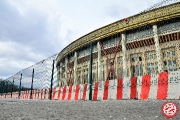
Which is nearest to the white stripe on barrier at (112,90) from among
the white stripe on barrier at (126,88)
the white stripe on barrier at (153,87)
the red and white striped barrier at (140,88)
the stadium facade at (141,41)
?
the red and white striped barrier at (140,88)

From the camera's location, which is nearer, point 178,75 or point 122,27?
point 178,75

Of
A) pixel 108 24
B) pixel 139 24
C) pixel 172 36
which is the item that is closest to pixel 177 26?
pixel 172 36

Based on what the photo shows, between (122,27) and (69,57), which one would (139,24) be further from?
(69,57)

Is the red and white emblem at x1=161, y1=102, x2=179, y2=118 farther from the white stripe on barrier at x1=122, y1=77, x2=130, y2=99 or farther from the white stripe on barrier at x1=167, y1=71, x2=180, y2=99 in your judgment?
the white stripe on barrier at x1=122, y1=77, x2=130, y2=99

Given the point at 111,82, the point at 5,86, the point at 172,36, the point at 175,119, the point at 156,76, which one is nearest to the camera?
the point at 175,119

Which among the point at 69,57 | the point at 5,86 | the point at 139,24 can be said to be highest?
the point at 139,24

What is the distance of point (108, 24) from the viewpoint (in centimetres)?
2816

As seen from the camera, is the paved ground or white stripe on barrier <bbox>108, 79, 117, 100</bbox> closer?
the paved ground

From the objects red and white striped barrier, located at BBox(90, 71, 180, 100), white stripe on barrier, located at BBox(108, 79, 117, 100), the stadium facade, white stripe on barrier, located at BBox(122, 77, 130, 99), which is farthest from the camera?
the stadium facade

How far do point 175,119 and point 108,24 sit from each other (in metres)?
27.1

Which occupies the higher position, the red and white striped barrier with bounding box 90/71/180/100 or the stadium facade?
the stadium facade

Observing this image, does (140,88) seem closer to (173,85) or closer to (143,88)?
(143,88)

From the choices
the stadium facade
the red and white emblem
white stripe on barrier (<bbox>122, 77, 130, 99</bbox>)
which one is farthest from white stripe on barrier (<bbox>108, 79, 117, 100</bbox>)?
the stadium facade

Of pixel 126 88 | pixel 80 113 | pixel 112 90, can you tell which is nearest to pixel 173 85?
pixel 126 88
